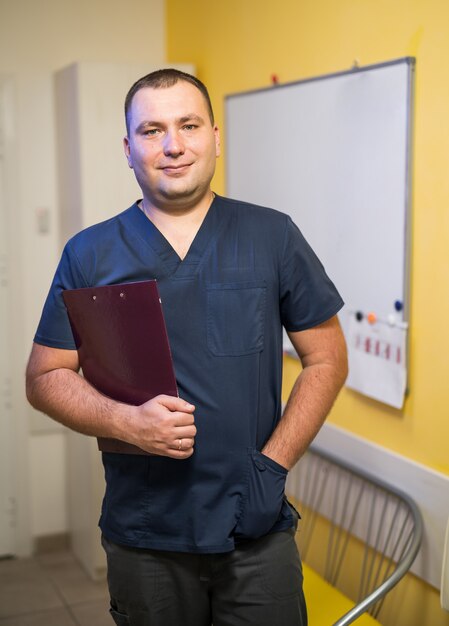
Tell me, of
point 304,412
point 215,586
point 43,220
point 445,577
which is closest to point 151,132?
point 304,412

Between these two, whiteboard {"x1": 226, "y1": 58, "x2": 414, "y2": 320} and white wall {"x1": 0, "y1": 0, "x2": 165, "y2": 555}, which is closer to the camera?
whiteboard {"x1": 226, "y1": 58, "x2": 414, "y2": 320}

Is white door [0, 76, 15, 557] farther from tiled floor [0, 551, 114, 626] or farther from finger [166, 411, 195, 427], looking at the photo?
finger [166, 411, 195, 427]

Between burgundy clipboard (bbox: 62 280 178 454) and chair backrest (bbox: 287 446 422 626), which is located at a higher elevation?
burgundy clipboard (bbox: 62 280 178 454)

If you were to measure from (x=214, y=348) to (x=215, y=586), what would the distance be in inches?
18.7

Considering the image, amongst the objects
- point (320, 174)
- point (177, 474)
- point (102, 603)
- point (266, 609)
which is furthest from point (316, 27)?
point (102, 603)

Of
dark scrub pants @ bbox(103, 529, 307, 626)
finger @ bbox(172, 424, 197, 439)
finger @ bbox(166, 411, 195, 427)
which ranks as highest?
finger @ bbox(166, 411, 195, 427)

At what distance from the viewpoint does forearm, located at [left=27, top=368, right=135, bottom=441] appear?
152 centimetres

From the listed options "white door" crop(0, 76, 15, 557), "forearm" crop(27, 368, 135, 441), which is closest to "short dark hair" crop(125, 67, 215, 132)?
"forearm" crop(27, 368, 135, 441)

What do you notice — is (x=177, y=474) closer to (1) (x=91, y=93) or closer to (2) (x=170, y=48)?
(1) (x=91, y=93)

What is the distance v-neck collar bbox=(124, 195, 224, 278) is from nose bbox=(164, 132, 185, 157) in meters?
0.17

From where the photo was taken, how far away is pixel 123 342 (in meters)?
1.51

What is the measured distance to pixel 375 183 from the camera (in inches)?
93.0

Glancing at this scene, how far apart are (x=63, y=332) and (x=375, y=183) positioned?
1150 millimetres

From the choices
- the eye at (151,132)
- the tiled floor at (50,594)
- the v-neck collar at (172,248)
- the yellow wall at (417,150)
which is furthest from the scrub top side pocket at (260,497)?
the tiled floor at (50,594)
